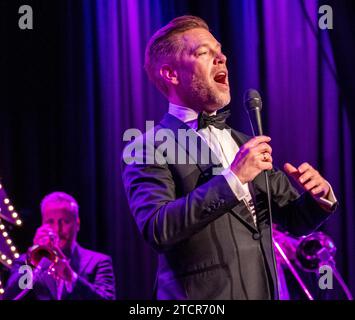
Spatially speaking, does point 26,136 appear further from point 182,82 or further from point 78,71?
point 182,82

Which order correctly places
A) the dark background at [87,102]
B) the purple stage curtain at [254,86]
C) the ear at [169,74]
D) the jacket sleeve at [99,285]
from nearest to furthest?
the ear at [169,74] → the jacket sleeve at [99,285] → the purple stage curtain at [254,86] → the dark background at [87,102]

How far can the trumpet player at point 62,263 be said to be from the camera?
13.1 ft

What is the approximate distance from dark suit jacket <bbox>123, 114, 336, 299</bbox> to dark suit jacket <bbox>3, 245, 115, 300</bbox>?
2.07 m

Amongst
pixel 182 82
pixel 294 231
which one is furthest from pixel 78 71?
pixel 294 231

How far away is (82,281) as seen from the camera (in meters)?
4.03

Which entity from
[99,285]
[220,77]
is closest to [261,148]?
[220,77]

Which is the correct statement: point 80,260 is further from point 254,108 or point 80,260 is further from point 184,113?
point 254,108

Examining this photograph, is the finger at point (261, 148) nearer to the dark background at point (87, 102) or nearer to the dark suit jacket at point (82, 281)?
the dark suit jacket at point (82, 281)

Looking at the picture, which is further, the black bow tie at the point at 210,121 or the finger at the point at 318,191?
the black bow tie at the point at 210,121

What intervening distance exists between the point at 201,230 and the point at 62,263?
2322 mm

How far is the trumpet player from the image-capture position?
13.1 ft

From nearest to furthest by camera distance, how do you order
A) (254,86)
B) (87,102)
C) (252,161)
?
(252,161) < (254,86) < (87,102)

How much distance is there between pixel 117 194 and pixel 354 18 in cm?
226

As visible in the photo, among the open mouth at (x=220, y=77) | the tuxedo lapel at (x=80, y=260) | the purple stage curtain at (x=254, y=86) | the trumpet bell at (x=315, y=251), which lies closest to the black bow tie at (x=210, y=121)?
the open mouth at (x=220, y=77)
